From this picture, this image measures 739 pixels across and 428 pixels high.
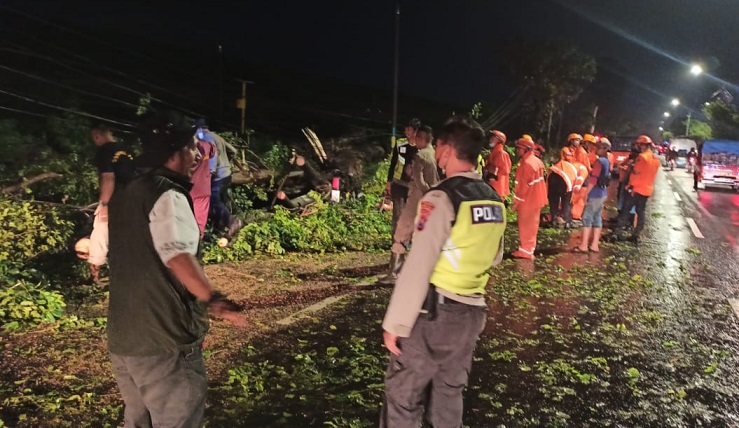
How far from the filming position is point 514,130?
122 feet

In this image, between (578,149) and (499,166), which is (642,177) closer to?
(578,149)

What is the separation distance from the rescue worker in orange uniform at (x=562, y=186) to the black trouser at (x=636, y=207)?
1.23 metres

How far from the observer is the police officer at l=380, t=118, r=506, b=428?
282cm

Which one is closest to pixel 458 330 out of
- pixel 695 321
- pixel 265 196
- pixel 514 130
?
pixel 695 321

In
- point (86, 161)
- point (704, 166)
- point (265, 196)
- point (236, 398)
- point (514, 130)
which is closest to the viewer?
point (236, 398)

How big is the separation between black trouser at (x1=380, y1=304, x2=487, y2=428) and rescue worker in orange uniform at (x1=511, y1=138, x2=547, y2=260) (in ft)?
20.4

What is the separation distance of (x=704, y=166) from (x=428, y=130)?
868 inches

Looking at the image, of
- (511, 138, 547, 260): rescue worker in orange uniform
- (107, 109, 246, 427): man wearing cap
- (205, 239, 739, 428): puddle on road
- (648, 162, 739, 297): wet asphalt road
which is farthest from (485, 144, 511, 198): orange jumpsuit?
(107, 109, 246, 427): man wearing cap

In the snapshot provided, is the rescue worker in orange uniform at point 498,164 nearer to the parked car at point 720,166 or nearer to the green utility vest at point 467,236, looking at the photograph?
the green utility vest at point 467,236

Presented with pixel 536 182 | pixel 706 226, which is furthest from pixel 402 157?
pixel 706 226

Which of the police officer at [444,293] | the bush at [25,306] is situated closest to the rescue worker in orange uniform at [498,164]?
the bush at [25,306]

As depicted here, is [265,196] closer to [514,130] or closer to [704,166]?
[704,166]

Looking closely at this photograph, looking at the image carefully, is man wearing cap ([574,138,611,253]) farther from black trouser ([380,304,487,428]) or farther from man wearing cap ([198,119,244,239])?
black trouser ([380,304,487,428])

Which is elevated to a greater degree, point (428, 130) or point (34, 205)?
point (428, 130)
